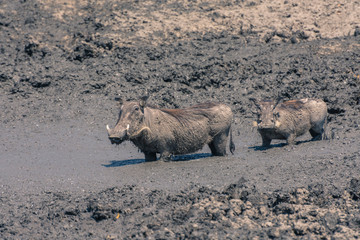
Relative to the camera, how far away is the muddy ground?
668 centimetres

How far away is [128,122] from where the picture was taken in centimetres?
916

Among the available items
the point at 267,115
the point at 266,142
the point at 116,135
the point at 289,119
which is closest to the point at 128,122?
the point at 116,135

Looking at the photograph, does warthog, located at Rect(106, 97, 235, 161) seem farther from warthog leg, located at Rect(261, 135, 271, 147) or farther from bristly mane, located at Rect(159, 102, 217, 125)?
warthog leg, located at Rect(261, 135, 271, 147)

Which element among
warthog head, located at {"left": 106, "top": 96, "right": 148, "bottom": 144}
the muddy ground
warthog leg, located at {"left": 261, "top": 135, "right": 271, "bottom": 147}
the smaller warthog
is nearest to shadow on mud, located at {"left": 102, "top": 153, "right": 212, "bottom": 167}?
the muddy ground

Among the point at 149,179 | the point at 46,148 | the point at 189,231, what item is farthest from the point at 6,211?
the point at 46,148

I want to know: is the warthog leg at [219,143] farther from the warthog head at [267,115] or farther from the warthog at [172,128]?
the warthog head at [267,115]

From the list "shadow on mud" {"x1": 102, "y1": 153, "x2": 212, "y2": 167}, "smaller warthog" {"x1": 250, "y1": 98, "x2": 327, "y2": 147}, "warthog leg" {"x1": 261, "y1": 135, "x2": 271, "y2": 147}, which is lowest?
"shadow on mud" {"x1": 102, "y1": 153, "x2": 212, "y2": 167}

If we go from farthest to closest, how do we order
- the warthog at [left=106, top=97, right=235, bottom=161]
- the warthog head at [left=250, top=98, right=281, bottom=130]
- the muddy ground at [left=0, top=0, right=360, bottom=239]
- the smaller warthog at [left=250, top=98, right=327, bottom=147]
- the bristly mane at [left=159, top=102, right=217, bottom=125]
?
the smaller warthog at [left=250, top=98, right=327, bottom=147]
the warthog head at [left=250, top=98, right=281, bottom=130]
the bristly mane at [left=159, top=102, right=217, bottom=125]
the warthog at [left=106, top=97, right=235, bottom=161]
the muddy ground at [left=0, top=0, right=360, bottom=239]

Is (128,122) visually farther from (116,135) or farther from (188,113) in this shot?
(188,113)

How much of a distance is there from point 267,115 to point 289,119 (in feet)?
1.82

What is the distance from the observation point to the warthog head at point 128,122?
896 cm

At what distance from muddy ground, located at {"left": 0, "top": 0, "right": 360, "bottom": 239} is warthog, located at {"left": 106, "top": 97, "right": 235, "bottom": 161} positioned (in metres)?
0.33

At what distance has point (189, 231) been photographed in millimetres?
6188

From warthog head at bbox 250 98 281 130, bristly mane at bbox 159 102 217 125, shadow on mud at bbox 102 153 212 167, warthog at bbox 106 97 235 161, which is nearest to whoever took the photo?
warthog at bbox 106 97 235 161
